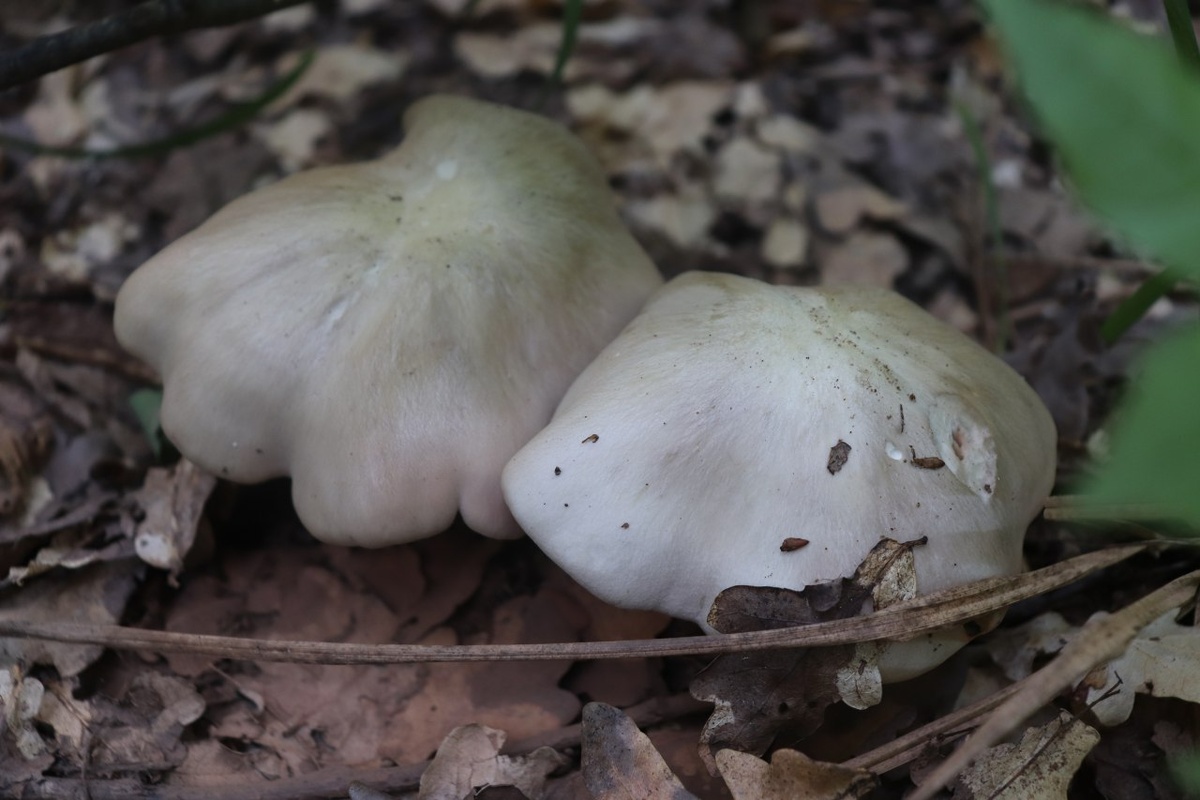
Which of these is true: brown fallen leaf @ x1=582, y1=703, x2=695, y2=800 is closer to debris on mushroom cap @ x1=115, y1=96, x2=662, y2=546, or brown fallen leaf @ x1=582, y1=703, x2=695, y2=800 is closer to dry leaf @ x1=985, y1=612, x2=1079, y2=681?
debris on mushroom cap @ x1=115, y1=96, x2=662, y2=546

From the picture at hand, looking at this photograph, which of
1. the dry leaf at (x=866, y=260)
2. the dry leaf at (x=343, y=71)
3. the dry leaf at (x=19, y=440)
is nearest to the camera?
the dry leaf at (x=19, y=440)

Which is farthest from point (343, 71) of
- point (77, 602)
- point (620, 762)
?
point (620, 762)

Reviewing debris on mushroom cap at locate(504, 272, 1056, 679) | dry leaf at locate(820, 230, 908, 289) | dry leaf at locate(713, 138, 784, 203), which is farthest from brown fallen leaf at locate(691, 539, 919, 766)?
dry leaf at locate(713, 138, 784, 203)

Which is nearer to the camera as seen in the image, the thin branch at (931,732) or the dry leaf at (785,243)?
the thin branch at (931,732)

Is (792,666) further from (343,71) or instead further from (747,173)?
(343,71)

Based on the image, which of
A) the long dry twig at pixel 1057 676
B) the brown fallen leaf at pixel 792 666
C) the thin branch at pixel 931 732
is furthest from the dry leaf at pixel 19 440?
the long dry twig at pixel 1057 676

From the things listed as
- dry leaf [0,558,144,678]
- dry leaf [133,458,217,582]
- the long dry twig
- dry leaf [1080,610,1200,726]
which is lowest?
dry leaf [0,558,144,678]

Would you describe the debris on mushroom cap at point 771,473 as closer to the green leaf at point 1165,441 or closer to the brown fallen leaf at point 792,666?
the brown fallen leaf at point 792,666
